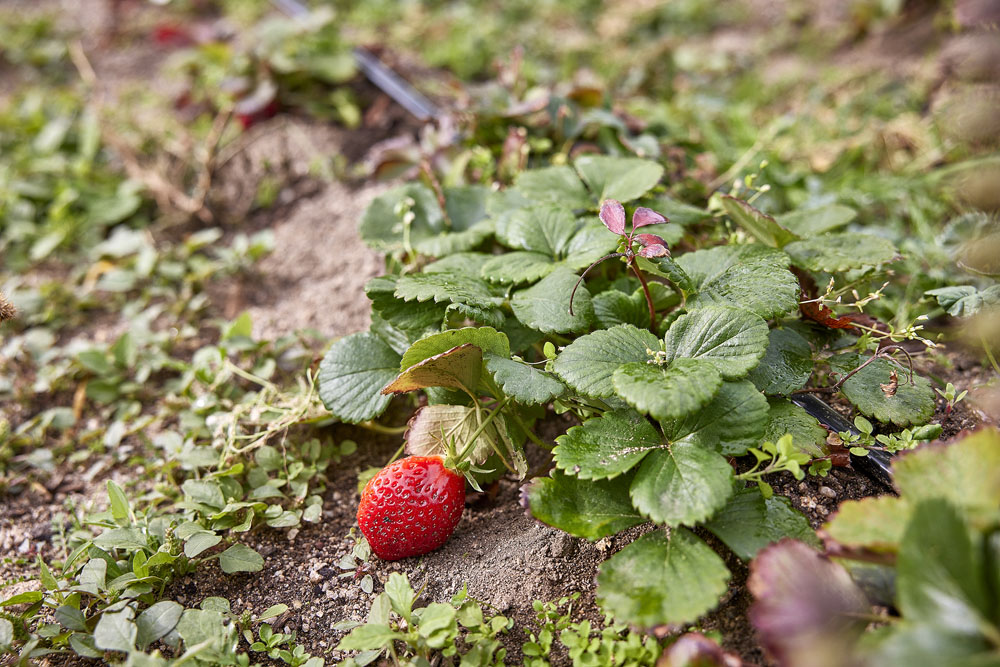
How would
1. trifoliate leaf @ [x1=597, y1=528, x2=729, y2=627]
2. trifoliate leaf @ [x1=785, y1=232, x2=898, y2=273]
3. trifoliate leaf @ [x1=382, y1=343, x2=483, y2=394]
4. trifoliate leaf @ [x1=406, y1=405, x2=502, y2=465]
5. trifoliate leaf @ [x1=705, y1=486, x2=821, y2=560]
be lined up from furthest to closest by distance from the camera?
trifoliate leaf @ [x1=785, y1=232, x2=898, y2=273] < trifoliate leaf @ [x1=406, y1=405, x2=502, y2=465] < trifoliate leaf @ [x1=382, y1=343, x2=483, y2=394] < trifoliate leaf @ [x1=705, y1=486, x2=821, y2=560] < trifoliate leaf @ [x1=597, y1=528, x2=729, y2=627]

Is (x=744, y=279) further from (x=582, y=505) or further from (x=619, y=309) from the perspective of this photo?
(x=582, y=505)

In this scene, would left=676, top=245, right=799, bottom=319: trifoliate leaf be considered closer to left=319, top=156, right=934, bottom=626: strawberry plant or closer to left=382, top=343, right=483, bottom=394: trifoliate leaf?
left=319, top=156, right=934, bottom=626: strawberry plant

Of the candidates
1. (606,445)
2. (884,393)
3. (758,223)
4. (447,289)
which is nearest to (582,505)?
(606,445)

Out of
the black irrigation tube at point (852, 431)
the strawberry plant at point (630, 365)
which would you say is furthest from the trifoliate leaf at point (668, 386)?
the black irrigation tube at point (852, 431)

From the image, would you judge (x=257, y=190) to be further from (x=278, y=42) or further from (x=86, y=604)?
(x=86, y=604)

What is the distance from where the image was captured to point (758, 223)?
4.72 feet

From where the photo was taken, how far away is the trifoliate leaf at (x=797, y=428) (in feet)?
3.86

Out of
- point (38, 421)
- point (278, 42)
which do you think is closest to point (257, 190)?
point (278, 42)

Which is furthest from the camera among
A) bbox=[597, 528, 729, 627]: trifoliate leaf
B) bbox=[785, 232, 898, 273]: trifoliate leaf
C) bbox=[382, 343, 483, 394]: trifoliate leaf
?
bbox=[785, 232, 898, 273]: trifoliate leaf

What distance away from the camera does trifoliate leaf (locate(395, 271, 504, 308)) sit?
4.12 ft

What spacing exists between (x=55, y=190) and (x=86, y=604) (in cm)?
180

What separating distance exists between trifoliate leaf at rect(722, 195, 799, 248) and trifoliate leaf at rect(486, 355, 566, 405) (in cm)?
57

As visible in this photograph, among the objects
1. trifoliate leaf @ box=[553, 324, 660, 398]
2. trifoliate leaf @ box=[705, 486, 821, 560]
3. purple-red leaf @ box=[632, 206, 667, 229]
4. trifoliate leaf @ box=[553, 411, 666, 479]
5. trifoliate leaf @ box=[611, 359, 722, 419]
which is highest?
purple-red leaf @ box=[632, 206, 667, 229]

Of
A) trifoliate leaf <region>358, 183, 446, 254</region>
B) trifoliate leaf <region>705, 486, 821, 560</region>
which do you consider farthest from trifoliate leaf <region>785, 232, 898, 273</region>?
trifoliate leaf <region>358, 183, 446, 254</region>
